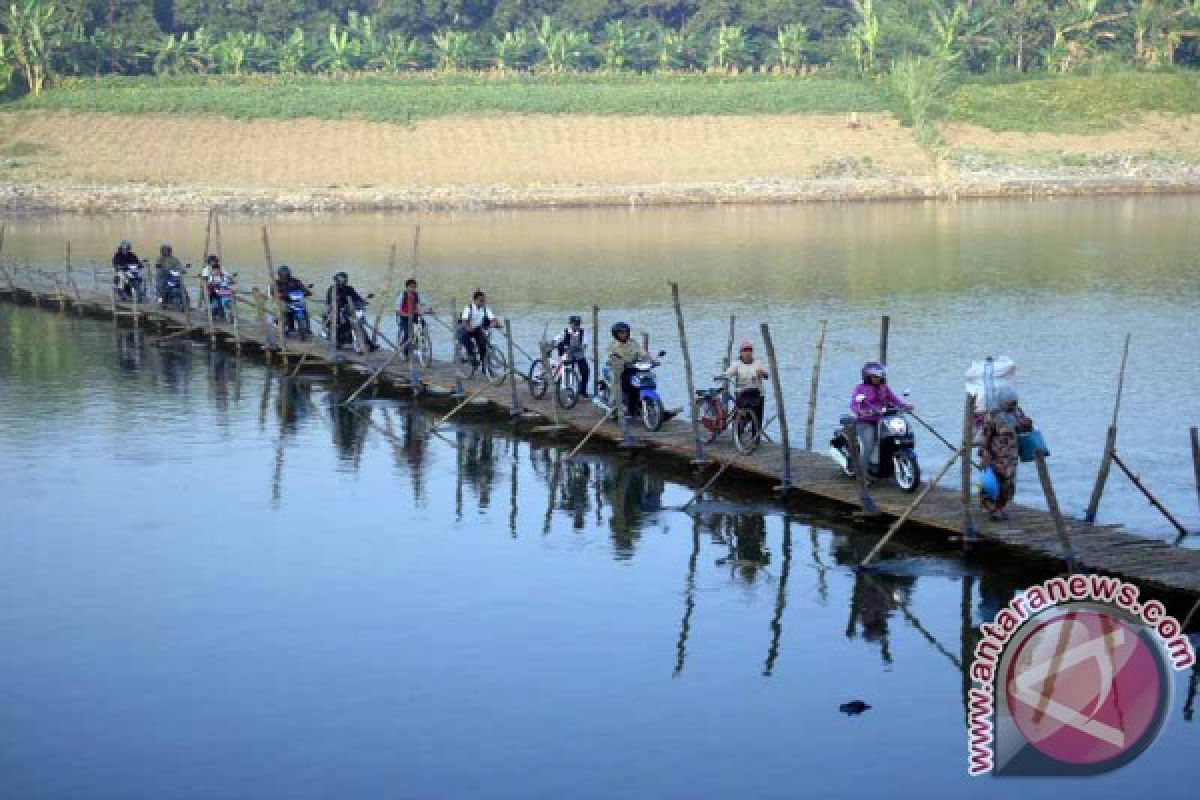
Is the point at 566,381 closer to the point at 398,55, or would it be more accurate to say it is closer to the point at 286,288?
the point at 286,288

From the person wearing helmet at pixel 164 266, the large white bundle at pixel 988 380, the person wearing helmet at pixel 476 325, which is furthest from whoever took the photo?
the person wearing helmet at pixel 164 266

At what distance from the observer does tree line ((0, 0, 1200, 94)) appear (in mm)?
110125

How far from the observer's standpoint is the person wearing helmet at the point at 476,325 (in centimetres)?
3284

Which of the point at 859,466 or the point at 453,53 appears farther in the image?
the point at 453,53

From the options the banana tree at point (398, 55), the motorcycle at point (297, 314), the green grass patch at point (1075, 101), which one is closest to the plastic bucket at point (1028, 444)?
the motorcycle at point (297, 314)

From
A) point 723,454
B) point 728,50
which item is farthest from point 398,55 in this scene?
point 723,454

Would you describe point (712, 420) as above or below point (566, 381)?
below

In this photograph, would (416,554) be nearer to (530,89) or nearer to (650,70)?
(530,89)

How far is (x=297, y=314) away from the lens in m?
39.5

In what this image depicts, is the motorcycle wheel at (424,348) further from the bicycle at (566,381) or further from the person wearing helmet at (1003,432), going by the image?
the person wearing helmet at (1003,432)

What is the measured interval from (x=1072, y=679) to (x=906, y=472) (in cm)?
624

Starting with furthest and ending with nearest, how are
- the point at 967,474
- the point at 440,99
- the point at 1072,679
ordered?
the point at 440,99 → the point at 967,474 → the point at 1072,679

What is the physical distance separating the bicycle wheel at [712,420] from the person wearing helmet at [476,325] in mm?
6572

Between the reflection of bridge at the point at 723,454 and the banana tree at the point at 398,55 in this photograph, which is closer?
the reflection of bridge at the point at 723,454
